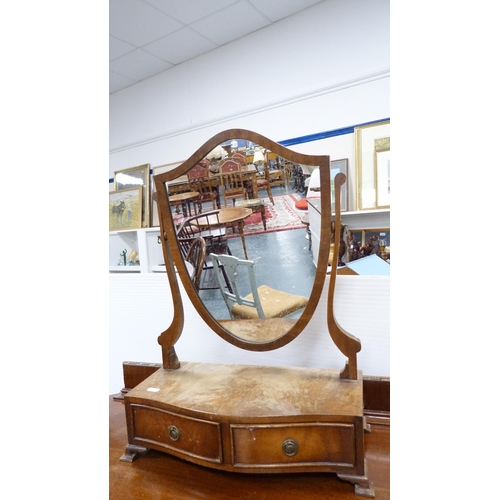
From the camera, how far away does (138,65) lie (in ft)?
6.07

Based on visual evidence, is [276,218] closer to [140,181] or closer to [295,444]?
[295,444]

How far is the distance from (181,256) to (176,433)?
40 cm

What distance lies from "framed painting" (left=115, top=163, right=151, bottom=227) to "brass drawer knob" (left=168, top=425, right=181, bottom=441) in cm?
146

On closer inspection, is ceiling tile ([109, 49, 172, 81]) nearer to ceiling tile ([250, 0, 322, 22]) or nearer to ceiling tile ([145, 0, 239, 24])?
ceiling tile ([145, 0, 239, 24])

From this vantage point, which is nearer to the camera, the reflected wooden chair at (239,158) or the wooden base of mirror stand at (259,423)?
the wooden base of mirror stand at (259,423)

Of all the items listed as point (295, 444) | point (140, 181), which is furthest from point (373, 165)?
point (140, 181)

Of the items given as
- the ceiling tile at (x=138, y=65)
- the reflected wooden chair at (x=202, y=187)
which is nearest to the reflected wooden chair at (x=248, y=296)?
the reflected wooden chair at (x=202, y=187)

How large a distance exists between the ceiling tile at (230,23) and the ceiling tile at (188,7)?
0.03 metres

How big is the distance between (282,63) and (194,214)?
1.14 m

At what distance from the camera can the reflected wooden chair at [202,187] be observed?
0.83 m

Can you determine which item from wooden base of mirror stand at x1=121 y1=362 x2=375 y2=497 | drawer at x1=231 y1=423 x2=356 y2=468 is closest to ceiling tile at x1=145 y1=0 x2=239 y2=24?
wooden base of mirror stand at x1=121 y1=362 x2=375 y2=497

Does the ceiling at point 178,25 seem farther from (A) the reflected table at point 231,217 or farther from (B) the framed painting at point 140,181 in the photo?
(A) the reflected table at point 231,217
